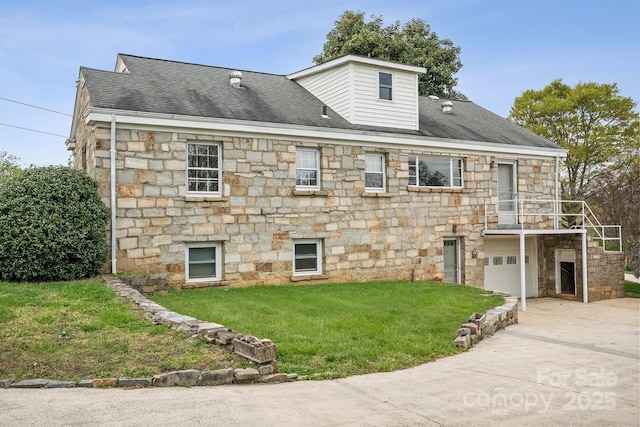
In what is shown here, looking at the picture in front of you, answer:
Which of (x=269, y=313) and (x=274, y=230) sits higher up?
(x=274, y=230)

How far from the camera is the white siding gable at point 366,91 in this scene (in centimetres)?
1669

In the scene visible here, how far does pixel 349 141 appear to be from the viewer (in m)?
15.8

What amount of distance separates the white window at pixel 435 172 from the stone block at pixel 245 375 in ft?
38.2

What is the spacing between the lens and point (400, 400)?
5.98 meters

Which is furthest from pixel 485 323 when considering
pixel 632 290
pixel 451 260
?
pixel 632 290

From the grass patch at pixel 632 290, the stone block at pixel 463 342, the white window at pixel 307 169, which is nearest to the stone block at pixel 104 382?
the stone block at pixel 463 342

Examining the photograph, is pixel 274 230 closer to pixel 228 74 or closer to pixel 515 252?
pixel 228 74

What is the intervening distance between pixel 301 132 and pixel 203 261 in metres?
4.23

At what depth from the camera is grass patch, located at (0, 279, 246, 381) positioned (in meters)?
6.38

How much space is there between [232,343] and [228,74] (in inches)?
485

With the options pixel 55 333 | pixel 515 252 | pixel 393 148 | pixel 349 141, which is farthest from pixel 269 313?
pixel 515 252

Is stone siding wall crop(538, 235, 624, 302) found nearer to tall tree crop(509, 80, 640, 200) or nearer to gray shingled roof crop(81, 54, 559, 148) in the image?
gray shingled roof crop(81, 54, 559, 148)

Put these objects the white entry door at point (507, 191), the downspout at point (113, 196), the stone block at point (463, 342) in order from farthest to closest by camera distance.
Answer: the white entry door at point (507, 191) < the downspout at point (113, 196) < the stone block at point (463, 342)

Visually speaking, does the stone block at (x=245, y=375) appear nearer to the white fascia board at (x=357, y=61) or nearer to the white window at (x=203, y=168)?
the white window at (x=203, y=168)
